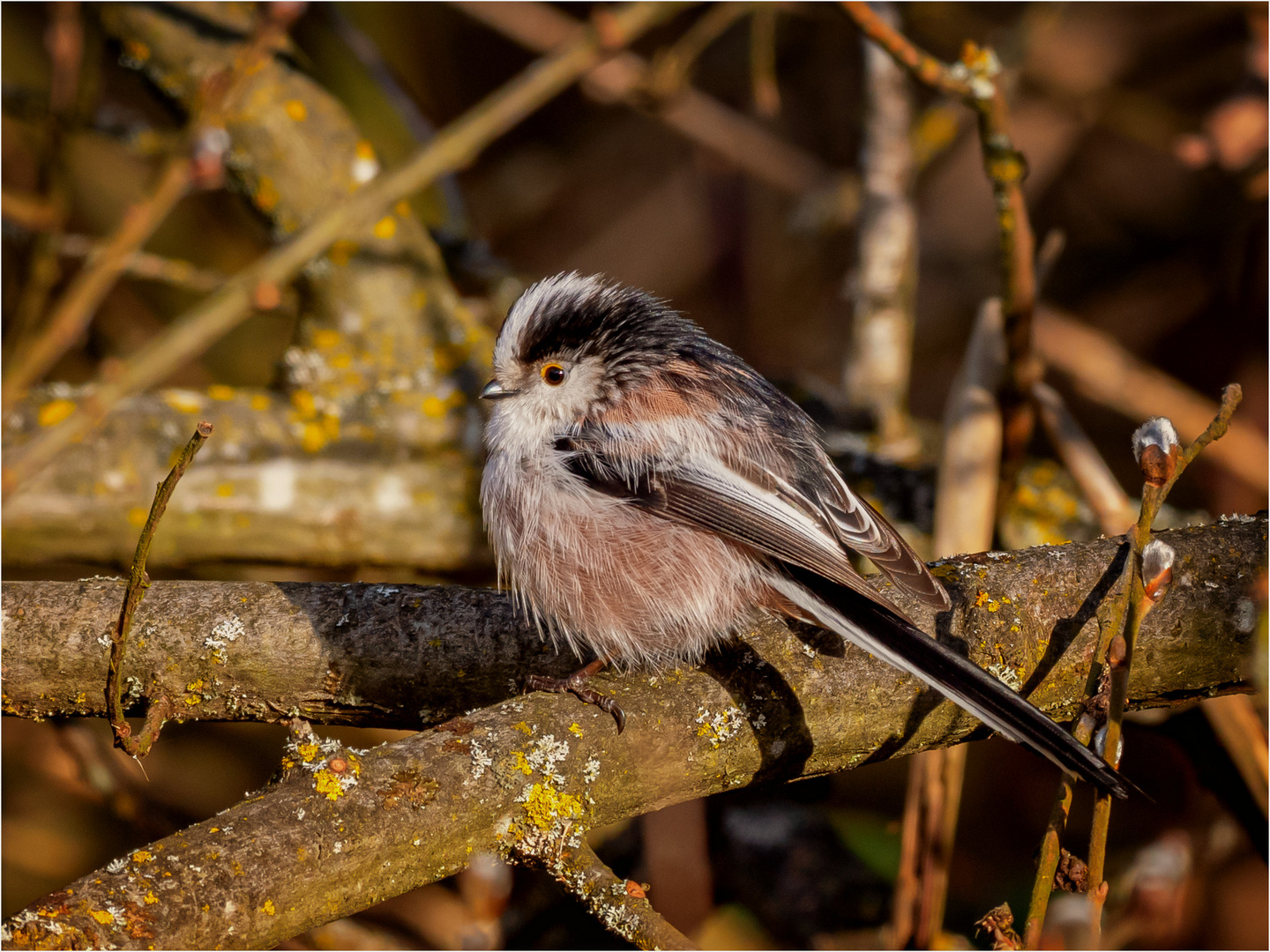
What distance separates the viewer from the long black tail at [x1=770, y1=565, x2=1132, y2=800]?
138cm

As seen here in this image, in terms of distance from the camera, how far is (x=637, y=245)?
510 cm

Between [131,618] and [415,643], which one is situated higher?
[415,643]

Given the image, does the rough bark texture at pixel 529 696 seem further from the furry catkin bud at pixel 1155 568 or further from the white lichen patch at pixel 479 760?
the furry catkin bud at pixel 1155 568

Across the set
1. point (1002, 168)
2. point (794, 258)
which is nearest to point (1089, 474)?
point (1002, 168)

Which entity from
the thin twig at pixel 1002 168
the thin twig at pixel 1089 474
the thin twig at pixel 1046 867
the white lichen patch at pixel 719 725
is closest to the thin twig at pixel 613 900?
the white lichen patch at pixel 719 725

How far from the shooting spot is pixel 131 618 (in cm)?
139

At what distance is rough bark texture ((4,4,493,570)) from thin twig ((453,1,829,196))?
2.97ft

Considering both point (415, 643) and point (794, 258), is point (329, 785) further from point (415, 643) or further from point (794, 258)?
point (794, 258)

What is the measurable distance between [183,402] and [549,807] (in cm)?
185

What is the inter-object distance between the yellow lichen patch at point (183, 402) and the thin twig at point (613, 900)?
6.06 ft

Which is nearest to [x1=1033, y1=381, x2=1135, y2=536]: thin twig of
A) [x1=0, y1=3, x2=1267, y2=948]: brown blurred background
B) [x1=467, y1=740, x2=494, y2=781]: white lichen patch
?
[x1=0, y1=3, x2=1267, y2=948]: brown blurred background

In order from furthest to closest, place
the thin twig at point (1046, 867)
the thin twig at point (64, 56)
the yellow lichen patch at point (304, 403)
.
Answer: the yellow lichen patch at point (304, 403), the thin twig at point (64, 56), the thin twig at point (1046, 867)

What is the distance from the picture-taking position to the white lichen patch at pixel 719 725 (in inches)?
64.1

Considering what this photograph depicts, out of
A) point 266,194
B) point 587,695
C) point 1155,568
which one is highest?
point 266,194
